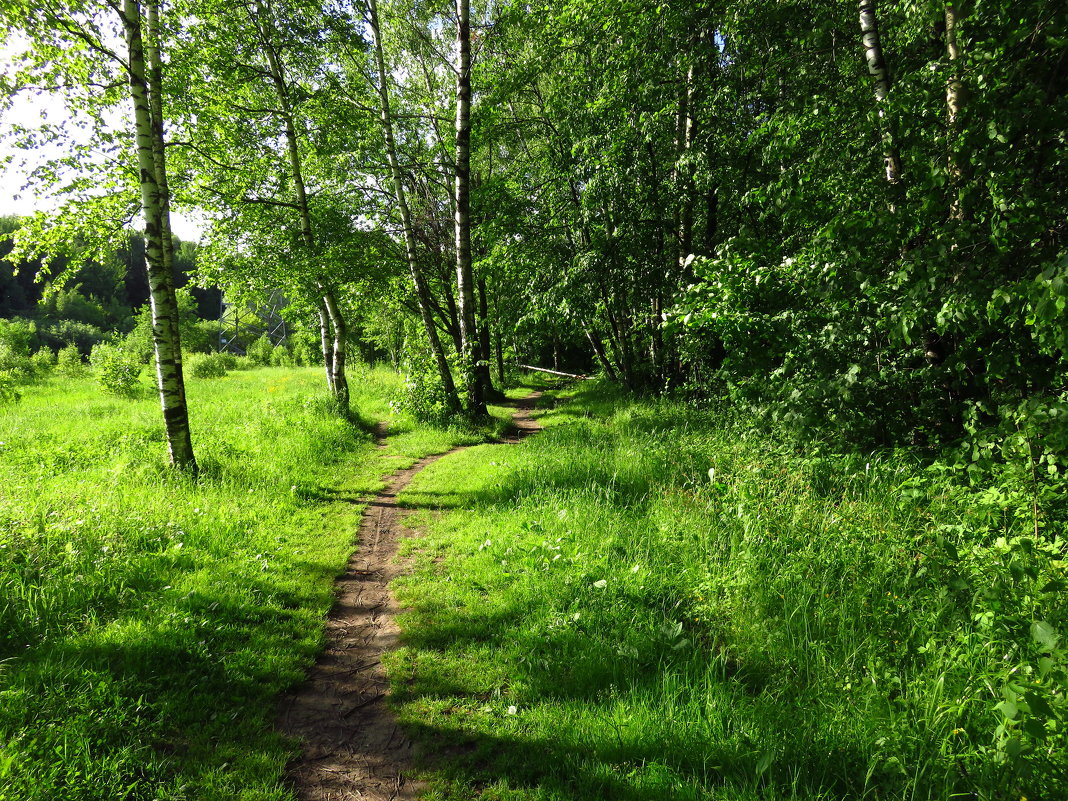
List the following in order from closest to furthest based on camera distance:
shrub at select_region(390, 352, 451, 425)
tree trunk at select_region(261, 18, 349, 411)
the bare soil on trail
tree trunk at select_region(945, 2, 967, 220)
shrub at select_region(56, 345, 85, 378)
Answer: the bare soil on trail < tree trunk at select_region(945, 2, 967, 220) < tree trunk at select_region(261, 18, 349, 411) < shrub at select_region(390, 352, 451, 425) < shrub at select_region(56, 345, 85, 378)

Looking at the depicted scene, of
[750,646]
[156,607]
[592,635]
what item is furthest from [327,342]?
[750,646]

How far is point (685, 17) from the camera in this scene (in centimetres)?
816

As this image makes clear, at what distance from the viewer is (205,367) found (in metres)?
28.9

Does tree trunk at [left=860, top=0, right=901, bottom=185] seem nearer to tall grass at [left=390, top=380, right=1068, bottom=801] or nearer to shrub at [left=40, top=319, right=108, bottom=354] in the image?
tall grass at [left=390, top=380, right=1068, bottom=801]

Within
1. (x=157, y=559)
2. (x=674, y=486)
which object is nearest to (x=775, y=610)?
(x=674, y=486)

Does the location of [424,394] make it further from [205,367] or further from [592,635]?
[205,367]

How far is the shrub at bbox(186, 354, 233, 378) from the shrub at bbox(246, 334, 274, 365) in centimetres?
1070

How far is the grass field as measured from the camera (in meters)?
2.77

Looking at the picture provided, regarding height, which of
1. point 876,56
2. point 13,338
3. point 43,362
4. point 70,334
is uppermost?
point 70,334

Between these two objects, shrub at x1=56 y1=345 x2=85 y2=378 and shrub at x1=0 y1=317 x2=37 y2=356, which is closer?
shrub at x1=0 y1=317 x2=37 y2=356

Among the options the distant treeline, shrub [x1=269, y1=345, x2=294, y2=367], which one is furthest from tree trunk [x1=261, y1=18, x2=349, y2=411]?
the distant treeline

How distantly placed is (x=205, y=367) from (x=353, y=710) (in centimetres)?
3206

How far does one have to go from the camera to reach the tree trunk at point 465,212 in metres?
10.0

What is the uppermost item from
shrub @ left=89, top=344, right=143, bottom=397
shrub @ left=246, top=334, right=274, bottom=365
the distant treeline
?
the distant treeline
